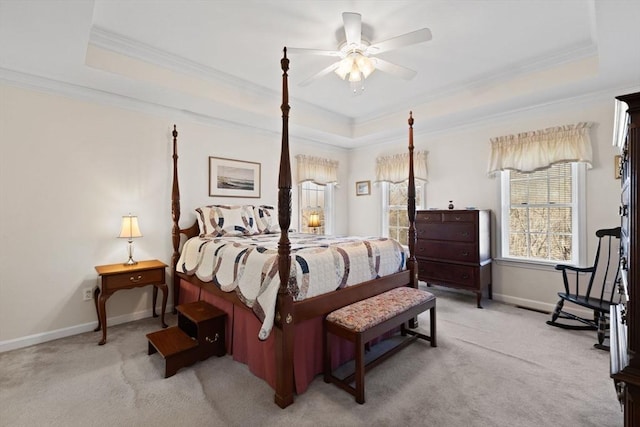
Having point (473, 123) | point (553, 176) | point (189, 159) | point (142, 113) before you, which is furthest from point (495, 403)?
point (142, 113)

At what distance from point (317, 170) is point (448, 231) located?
94.0 inches

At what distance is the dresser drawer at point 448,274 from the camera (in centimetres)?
377

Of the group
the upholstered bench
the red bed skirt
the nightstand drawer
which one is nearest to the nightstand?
the nightstand drawer

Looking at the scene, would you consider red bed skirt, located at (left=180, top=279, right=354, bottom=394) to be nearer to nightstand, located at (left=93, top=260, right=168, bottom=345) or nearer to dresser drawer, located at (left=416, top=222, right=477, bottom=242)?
nightstand, located at (left=93, top=260, right=168, bottom=345)

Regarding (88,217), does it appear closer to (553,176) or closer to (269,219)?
(269,219)

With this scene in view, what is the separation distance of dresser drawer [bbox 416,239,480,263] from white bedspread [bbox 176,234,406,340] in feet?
3.87

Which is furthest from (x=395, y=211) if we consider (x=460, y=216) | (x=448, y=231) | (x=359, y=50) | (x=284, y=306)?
(x=284, y=306)

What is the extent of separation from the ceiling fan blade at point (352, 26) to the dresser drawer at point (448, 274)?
118 inches

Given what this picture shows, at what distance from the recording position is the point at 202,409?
73.8 inches

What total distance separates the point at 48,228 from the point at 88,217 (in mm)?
327

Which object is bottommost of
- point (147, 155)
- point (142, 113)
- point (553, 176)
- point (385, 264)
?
point (385, 264)

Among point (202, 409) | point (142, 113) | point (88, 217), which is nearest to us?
point (202, 409)

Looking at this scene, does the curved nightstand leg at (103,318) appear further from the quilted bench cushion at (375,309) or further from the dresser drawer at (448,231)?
the dresser drawer at (448,231)

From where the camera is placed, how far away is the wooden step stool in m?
2.26
